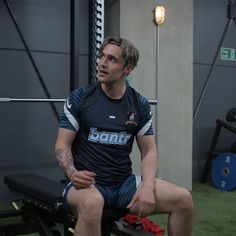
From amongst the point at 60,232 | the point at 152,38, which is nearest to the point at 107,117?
the point at 60,232

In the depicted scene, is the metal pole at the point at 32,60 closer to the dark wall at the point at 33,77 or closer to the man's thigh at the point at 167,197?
the dark wall at the point at 33,77

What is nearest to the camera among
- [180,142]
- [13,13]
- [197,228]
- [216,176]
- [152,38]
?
[197,228]

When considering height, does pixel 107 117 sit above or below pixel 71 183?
above

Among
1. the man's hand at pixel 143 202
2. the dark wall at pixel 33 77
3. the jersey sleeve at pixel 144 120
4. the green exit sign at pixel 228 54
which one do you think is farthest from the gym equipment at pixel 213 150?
the man's hand at pixel 143 202

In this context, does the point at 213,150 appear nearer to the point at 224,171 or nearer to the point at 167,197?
the point at 224,171

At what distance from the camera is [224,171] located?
441cm

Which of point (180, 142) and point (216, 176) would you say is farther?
point (216, 176)

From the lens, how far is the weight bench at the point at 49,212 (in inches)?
A: 74.8

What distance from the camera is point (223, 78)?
5.08m

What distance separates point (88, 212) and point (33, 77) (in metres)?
2.31

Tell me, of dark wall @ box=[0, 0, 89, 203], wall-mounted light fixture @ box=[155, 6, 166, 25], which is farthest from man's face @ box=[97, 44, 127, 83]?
wall-mounted light fixture @ box=[155, 6, 166, 25]

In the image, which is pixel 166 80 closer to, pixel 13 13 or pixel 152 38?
pixel 152 38

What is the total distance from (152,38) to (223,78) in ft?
4.96

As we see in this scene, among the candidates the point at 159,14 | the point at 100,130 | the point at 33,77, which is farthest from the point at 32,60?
the point at 100,130
